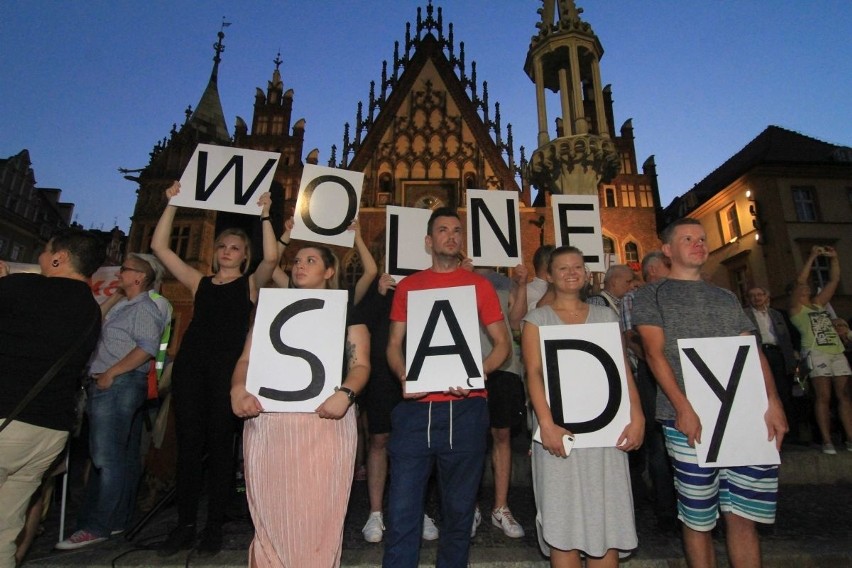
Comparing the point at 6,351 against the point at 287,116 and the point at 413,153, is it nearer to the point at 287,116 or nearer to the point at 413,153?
the point at 413,153

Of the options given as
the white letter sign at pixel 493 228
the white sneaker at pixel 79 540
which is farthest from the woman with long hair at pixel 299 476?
the white letter sign at pixel 493 228

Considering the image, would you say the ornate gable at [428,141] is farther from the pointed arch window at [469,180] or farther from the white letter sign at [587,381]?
the white letter sign at [587,381]

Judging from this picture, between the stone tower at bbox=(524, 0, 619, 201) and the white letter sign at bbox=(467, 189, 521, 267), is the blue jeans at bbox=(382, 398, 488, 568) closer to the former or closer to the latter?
the white letter sign at bbox=(467, 189, 521, 267)

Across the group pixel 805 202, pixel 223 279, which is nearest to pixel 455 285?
pixel 223 279

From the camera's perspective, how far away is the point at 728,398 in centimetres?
210

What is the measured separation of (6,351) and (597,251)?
160 inches

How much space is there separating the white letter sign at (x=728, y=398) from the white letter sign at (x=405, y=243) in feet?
7.32

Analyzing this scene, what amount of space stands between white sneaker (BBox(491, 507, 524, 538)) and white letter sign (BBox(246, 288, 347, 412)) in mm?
1528

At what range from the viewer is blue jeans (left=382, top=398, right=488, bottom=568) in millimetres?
2000

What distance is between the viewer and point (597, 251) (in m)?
3.96

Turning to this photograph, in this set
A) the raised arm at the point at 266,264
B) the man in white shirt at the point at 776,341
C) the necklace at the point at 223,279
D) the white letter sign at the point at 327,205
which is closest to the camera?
the necklace at the point at 223,279

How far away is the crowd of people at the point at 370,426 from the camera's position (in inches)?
78.4

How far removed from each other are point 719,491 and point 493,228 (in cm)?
240

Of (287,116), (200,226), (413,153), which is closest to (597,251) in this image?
(413,153)
